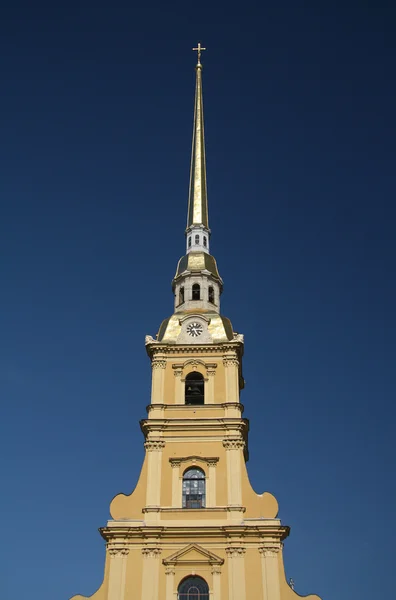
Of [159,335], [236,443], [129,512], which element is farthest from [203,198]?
[129,512]

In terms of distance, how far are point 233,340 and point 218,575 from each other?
11.5m

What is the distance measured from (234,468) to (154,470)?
3633mm

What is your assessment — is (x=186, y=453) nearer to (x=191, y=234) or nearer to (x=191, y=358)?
(x=191, y=358)

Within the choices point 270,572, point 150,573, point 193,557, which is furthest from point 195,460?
point 270,572

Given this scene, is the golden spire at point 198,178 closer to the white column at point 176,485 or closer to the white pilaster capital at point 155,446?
the white pilaster capital at point 155,446

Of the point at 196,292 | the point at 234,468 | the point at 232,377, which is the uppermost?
the point at 196,292

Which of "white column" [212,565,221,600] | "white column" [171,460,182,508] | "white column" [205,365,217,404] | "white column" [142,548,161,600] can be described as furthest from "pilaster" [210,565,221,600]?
"white column" [205,365,217,404]

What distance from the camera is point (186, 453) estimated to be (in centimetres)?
3525

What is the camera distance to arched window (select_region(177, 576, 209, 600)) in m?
31.7

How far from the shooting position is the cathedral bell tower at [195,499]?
31.9m

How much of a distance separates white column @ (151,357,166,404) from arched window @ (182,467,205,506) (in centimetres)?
393

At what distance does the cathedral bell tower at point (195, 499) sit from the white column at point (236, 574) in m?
0.04

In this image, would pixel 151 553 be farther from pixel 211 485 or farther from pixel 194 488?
pixel 211 485

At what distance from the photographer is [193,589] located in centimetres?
3195
